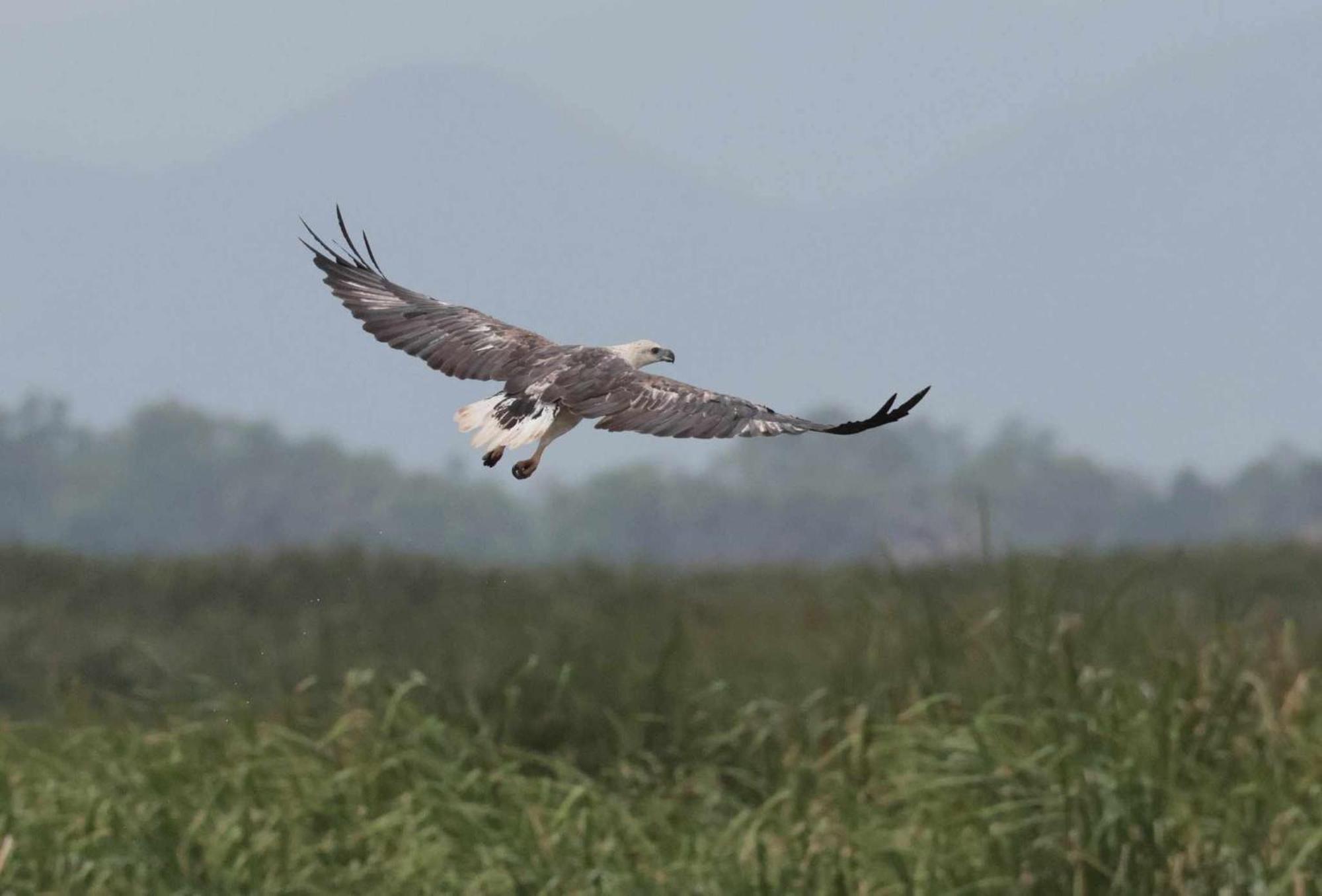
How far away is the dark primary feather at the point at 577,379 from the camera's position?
4.43ft

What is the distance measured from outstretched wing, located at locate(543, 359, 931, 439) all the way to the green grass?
525 cm

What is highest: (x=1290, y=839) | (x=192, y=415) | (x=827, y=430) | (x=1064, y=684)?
(x=192, y=415)

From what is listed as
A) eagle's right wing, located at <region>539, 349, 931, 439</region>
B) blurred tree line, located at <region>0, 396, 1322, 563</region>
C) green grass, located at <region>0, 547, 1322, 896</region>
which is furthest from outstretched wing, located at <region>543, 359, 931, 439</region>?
blurred tree line, located at <region>0, 396, 1322, 563</region>

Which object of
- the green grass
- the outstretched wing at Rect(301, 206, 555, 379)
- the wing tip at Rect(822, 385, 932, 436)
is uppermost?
the outstretched wing at Rect(301, 206, 555, 379)

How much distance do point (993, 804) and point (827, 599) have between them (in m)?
9.51

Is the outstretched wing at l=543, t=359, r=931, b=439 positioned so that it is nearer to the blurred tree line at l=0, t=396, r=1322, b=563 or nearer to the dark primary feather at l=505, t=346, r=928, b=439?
the dark primary feather at l=505, t=346, r=928, b=439

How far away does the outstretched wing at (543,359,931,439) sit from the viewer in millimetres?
1339

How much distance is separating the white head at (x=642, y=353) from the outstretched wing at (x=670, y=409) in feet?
0.06

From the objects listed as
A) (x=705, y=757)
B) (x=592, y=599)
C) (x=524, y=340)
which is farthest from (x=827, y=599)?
(x=524, y=340)

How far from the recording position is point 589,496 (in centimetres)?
6412

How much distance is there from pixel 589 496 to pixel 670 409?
62823 millimetres

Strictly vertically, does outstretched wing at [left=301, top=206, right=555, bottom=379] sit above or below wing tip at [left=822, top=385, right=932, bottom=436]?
above

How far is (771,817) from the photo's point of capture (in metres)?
7.64

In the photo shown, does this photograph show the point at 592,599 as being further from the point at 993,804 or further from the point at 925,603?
the point at 993,804
